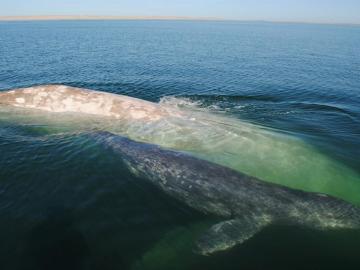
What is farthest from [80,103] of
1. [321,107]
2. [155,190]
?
[321,107]

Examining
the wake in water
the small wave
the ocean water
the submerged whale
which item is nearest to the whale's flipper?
the submerged whale

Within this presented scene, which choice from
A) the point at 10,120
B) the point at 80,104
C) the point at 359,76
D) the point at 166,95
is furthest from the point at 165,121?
the point at 359,76

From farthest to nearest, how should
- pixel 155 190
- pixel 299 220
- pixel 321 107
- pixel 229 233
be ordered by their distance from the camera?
pixel 321 107 < pixel 155 190 < pixel 299 220 < pixel 229 233

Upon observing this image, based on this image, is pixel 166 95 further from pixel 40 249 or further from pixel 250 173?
pixel 40 249

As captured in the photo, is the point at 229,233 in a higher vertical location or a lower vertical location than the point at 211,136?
lower

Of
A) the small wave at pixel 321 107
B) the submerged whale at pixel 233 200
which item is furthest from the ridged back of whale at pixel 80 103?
the small wave at pixel 321 107

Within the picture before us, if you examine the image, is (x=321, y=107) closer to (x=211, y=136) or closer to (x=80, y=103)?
(x=211, y=136)

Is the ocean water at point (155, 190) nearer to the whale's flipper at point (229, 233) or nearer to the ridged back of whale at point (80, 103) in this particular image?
the whale's flipper at point (229, 233)
